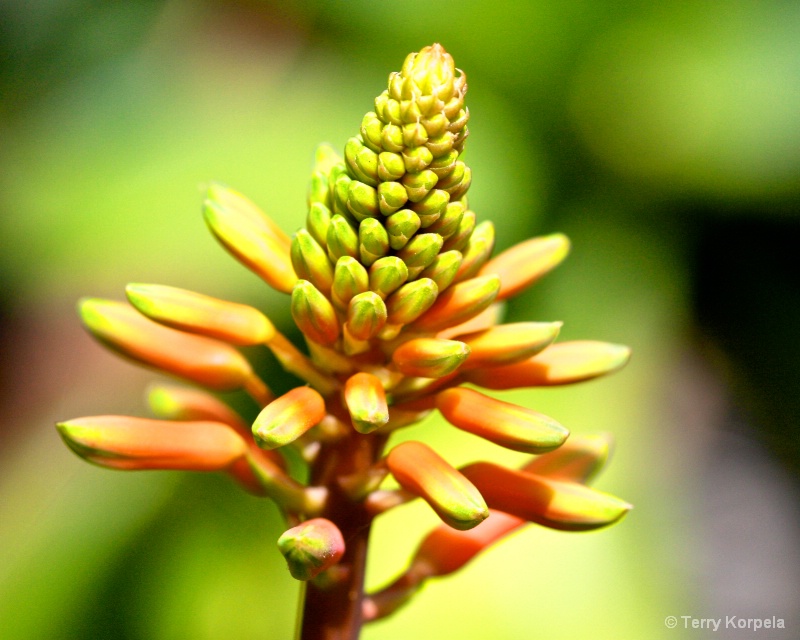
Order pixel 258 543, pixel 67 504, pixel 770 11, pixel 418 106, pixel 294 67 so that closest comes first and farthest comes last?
pixel 418 106
pixel 258 543
pixel 67 504
pixel 770 11
pixel 294 67

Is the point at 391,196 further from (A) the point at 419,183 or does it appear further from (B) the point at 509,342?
(B) the point at 509,342

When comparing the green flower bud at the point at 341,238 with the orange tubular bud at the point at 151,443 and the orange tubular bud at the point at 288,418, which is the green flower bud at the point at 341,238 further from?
the orange tubular bud at the point at 151,443

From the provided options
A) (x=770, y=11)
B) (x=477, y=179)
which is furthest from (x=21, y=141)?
(x=770, y=11)

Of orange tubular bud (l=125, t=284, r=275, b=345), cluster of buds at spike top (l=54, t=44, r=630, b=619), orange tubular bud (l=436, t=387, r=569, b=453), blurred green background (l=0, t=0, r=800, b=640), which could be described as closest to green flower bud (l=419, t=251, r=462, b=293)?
cluster of buds at spike top (l=54, t=44, r=630, b=619)

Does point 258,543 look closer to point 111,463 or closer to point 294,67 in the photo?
point 111,463

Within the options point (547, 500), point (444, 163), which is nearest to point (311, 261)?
point (444, 163)

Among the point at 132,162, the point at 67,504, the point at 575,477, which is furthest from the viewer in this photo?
the point at 132,162
